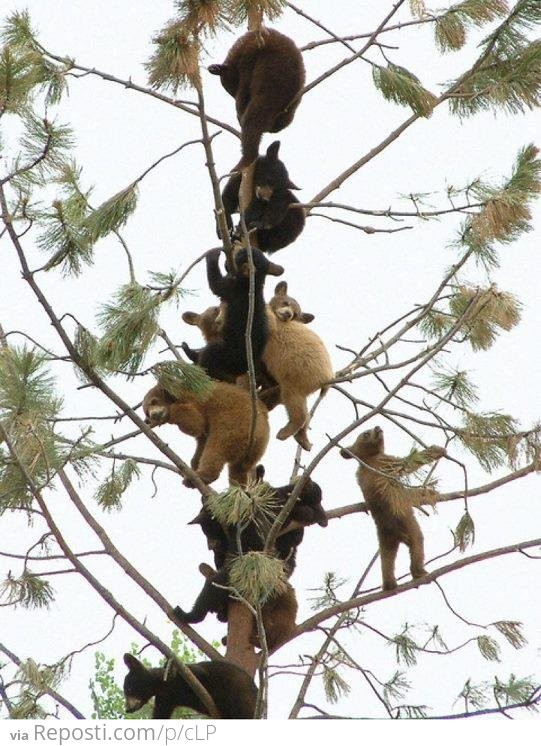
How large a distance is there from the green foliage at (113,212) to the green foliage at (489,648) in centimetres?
277

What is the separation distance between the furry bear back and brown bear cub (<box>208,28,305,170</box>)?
1.15m

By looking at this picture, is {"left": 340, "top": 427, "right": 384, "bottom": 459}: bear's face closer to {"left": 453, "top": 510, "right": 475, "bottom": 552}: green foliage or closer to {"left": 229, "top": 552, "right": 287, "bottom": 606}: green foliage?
{"left": 453, "top": 510, "right": 475, "bottom": 552}: green foliage

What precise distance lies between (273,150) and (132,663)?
10.2ft

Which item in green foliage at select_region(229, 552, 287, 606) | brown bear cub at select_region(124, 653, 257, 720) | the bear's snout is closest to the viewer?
green foliage at select_region(229, 552, 287, 606)

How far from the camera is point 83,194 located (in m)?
6.18

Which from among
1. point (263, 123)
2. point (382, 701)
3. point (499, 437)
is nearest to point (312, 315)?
point (263, 123)

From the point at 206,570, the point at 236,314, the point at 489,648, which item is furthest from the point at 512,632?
the point at 236,314

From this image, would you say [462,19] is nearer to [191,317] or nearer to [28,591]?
[191,317]

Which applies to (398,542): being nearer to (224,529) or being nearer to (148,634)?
(224,529)

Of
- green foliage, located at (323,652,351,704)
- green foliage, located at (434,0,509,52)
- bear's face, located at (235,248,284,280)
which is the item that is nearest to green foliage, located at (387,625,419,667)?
green foliage, located at (323,652,351,704)

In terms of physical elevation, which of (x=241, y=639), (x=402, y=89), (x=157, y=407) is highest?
(x=402, y=89)

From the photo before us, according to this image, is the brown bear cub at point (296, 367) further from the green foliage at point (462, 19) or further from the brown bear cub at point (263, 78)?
the green foliage at point (462, 19)

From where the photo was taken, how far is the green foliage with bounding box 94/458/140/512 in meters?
6.92

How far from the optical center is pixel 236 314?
21.9 ft
